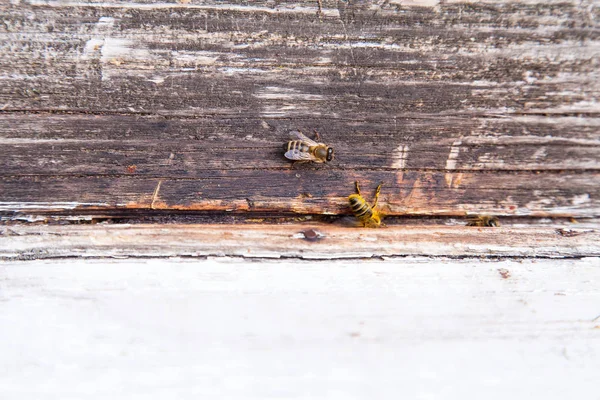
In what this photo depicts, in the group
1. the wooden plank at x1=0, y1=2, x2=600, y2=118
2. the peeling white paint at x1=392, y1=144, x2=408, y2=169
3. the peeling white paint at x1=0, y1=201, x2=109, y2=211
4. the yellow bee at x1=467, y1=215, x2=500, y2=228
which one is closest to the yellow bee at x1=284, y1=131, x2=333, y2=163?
the wooden plank at x1=0, y1=2, x2=600, y2=118

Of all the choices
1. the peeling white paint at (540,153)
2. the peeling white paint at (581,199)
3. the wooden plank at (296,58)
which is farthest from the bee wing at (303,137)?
the peeling white paint at (581,199)

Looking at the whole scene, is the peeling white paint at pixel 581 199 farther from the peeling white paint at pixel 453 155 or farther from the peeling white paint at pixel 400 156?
the peeling white paint at pixel 400 156

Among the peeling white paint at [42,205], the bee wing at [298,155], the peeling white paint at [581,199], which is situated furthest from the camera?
the peeling white paint at [581,199]

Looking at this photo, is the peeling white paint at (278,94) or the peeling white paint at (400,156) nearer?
the peeling white paint at (278,94)

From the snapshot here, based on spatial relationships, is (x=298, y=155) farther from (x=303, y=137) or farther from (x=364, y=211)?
(x=364, y=211)

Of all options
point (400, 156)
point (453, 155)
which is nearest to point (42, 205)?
point (400, 156)

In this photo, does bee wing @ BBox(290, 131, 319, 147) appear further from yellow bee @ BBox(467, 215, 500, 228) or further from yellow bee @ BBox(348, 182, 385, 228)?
yellow bee @ BBox(467, 215, 500, 228)
